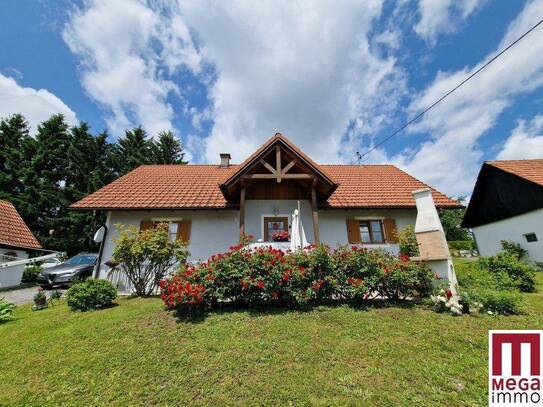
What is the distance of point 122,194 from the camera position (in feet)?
35.4

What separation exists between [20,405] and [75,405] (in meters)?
0.74

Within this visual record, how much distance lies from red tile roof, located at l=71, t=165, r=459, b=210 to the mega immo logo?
265 inches

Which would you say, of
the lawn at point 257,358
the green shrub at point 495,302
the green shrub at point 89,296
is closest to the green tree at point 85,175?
the green shrub at point 89,296

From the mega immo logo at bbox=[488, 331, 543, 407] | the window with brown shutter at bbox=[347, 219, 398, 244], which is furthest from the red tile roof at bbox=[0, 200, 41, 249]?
the mega immo logo at bbox=[488, 331, 543, 407]

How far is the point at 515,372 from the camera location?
314 centimetres

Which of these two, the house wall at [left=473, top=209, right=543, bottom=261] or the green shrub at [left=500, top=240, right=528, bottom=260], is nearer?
the house wall at [left=473, top=209, right=543, bottom=261]

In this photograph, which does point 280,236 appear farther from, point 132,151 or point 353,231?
point 132,151

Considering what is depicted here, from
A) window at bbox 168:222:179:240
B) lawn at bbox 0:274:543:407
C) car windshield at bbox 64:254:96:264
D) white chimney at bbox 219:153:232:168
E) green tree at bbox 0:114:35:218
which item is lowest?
lawn at bbox 0:274:543:407

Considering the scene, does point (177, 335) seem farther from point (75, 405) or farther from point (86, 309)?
point (86, 309)

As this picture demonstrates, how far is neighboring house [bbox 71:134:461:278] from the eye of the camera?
966 centimetres

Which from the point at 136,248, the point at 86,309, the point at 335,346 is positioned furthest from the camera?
the point at 136,248

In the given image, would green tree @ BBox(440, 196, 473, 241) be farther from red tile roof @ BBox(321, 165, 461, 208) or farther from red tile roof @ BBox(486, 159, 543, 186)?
red tile roof @ BBox(321, 165, 461, 208)

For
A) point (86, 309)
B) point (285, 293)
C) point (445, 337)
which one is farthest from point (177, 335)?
point (445, 337)

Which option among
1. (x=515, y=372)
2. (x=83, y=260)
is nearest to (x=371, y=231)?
(x=515, y=372)
